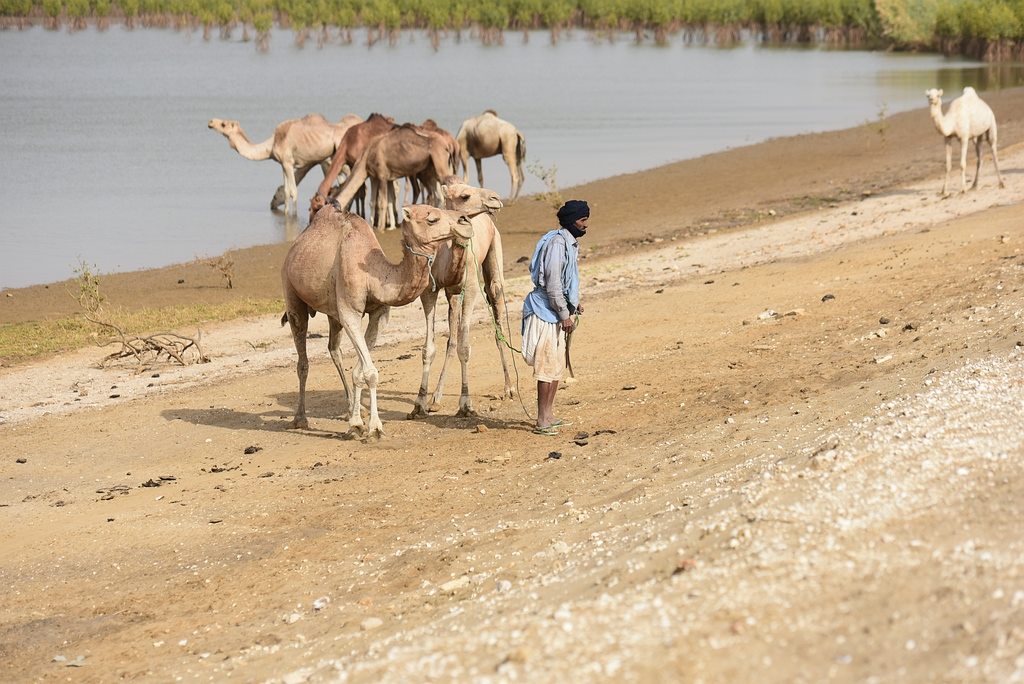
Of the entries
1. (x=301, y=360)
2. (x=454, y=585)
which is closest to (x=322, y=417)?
(x=301, y=360)

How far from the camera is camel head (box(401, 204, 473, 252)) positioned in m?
9.33

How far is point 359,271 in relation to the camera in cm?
978

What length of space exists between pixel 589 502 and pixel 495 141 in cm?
1819

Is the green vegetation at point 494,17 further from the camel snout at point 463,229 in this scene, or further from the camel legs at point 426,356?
the camel snout at point 463,229

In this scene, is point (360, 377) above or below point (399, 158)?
below

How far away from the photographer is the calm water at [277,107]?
Answer: 23.5m

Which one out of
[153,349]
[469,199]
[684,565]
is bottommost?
[153,349]

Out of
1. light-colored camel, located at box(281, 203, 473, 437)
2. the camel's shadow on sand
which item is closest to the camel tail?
the camel's shadow on sand

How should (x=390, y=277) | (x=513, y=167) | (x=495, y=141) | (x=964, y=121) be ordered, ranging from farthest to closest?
(x=495, y=141), (x=513, y=167), (x=964, y=121), (x=390, y=277)

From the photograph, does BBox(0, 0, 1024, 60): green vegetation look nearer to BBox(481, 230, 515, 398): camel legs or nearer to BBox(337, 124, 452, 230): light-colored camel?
BBox(337, 124, 452, 230): light-colored camel

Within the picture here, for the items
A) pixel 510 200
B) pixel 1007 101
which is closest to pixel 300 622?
pixel 510 200

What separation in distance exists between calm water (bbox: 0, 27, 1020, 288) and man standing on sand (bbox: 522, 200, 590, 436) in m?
11.3

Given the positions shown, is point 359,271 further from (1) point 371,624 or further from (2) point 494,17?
(2) point 494,17

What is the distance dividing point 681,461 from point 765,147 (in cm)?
2392
